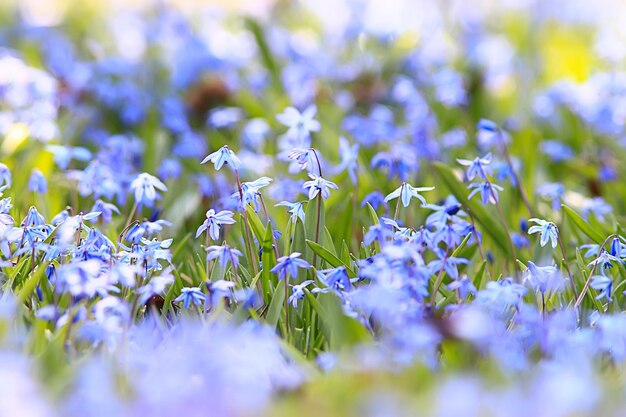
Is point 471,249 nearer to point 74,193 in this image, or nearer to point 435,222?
point 435,222

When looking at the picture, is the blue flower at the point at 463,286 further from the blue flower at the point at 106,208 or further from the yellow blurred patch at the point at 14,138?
the yellow blurred patch at the point at 14,138

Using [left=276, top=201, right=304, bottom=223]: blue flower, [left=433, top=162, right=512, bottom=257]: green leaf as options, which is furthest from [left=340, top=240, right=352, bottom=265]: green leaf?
[left=433, top=162, right=512, bottom=257]: green leaf

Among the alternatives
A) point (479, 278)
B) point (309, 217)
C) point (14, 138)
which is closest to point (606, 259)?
point (479, 278)

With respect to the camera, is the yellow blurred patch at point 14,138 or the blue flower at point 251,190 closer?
the blue flower at point 251,190

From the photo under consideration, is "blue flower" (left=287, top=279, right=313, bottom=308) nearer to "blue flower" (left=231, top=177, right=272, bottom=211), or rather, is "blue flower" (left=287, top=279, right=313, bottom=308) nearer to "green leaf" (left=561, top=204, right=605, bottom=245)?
"blue flower" (left=231, top=177, right=272, bottom=211)

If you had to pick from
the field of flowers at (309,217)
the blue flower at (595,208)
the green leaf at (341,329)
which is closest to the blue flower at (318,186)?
the field of flowers at (309,217)
